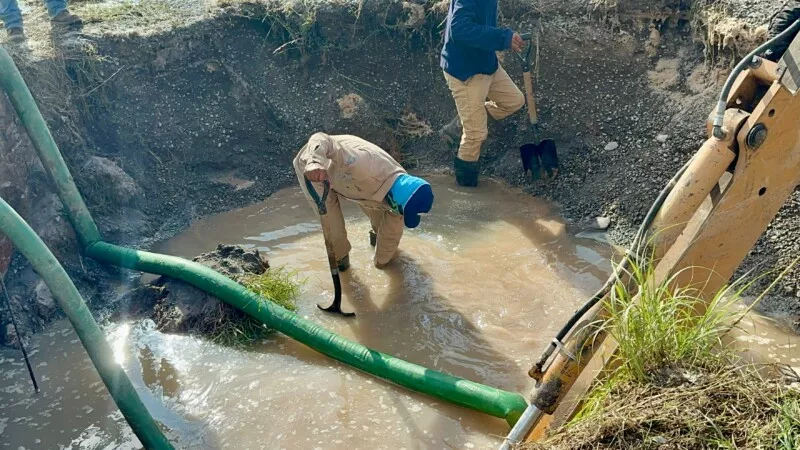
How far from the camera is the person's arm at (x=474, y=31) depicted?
5539mm

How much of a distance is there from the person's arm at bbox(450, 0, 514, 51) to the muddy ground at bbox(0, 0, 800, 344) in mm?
1078

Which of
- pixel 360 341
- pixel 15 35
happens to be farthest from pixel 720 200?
pixel 15 35

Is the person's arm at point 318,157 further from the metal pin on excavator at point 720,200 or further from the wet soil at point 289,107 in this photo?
the metal pin on excavator at point 720,200

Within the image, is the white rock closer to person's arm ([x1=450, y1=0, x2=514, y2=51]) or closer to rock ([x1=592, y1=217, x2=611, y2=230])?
rock ([x1=592, y1=217, x2=611, y2=230])

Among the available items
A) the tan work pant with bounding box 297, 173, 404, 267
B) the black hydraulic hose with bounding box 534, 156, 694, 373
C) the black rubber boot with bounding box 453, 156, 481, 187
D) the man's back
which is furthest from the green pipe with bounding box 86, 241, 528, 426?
the black rubber boot with bounding box 453, 156, 481, 187

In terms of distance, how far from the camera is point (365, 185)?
4816 mm

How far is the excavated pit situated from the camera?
5273 millimetres

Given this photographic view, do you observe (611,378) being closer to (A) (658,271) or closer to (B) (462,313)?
(A) (658,271)

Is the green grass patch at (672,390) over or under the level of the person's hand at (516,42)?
under

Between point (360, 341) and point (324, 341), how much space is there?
371 millimetres

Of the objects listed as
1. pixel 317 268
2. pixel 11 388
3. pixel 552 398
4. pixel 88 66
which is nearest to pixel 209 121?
pixel 88 66

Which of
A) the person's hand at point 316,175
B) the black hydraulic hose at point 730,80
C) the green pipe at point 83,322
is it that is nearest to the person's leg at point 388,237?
the person's hand at point 316,175

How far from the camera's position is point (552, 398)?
2686mm

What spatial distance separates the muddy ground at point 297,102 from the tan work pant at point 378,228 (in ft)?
5.34
